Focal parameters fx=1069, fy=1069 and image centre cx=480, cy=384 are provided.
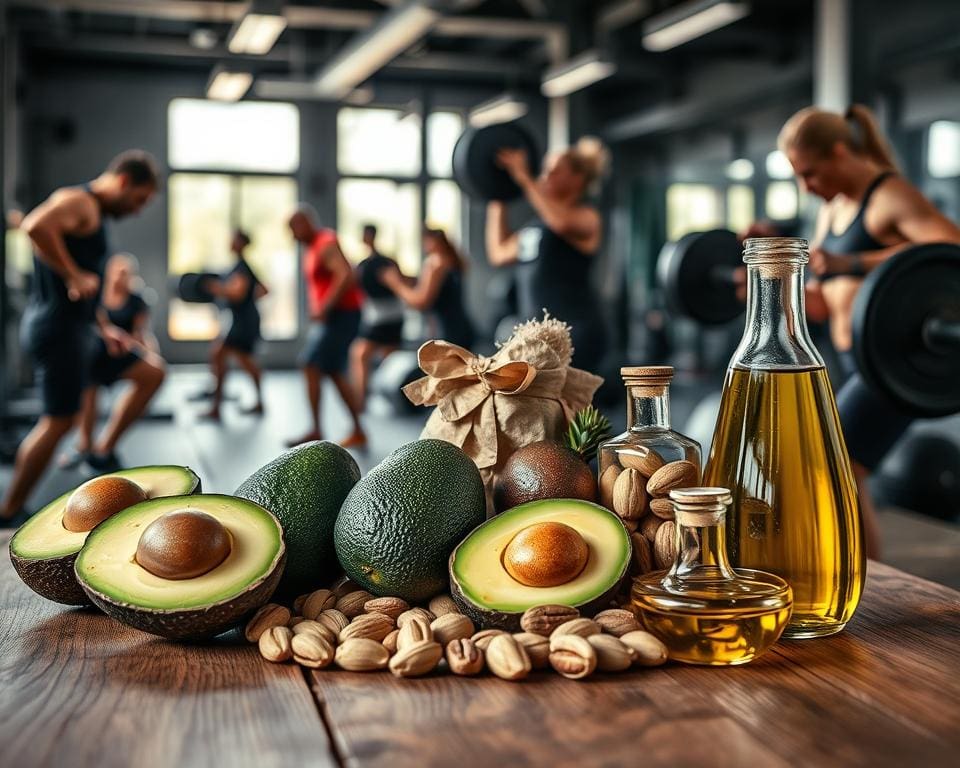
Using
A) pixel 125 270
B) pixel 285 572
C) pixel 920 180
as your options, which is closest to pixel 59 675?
pixel 285 572

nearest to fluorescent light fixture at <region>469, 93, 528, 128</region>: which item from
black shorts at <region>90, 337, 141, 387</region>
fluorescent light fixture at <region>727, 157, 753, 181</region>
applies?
fluorescent light fixture at <region>727, 157, 753, 181</region>

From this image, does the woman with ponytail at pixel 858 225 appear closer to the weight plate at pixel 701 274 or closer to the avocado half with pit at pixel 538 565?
the weight plate at pixel 701 274

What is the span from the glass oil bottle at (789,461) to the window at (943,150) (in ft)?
22.4

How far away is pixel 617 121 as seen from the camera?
39.9 feet

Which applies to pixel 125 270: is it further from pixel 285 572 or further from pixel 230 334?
pixel 285 572

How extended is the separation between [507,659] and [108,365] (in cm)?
437

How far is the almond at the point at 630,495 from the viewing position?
0.72 meters

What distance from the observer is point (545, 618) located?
646 mm

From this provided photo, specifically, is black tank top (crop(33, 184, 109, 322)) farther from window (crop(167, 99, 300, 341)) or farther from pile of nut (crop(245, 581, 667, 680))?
window (crop(167, 99, 300, 341))

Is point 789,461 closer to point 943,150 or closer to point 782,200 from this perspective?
point 943,150

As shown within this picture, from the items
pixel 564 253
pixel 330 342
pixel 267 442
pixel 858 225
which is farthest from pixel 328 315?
pixel 858 225

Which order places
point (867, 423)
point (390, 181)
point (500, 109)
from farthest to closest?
1. point (390, 181)
2. point (500, 109)
3. point (867, 423)

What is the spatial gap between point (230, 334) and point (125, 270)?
0.84m

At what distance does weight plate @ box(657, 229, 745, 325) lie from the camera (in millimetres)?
2842
